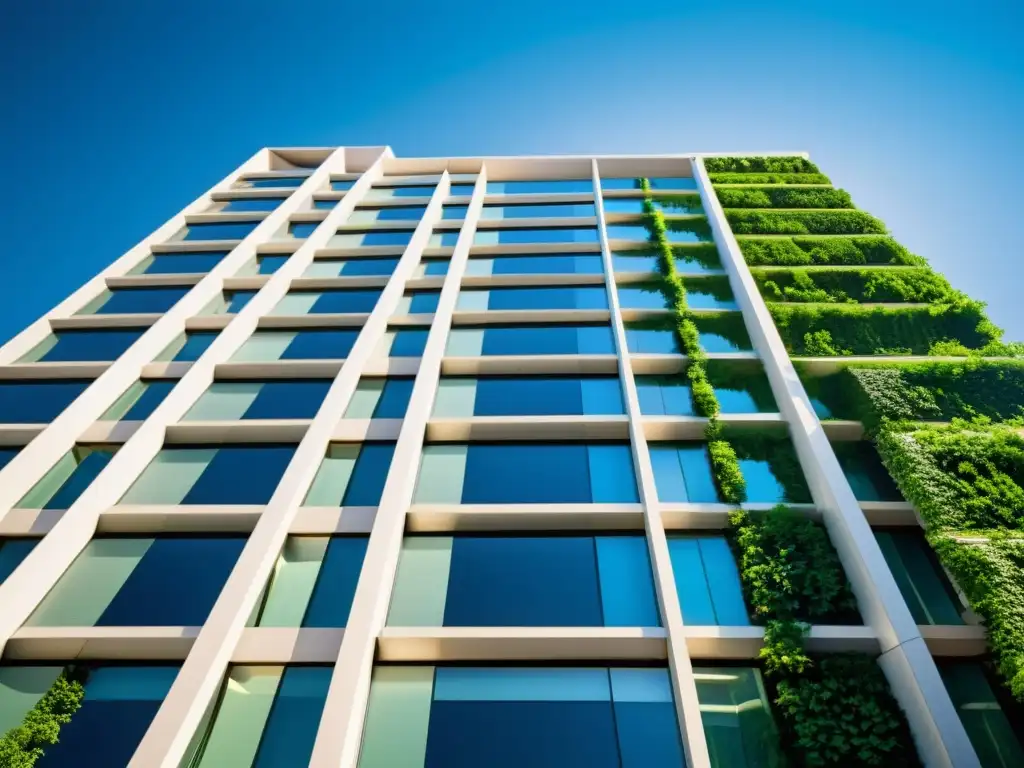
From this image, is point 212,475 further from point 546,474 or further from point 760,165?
point 760,165

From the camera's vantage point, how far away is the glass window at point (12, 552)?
49.5ft

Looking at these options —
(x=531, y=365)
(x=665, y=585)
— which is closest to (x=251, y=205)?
(x=531, y=365)

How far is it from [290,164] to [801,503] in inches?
1463

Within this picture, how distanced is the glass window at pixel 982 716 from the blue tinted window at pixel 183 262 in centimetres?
2846

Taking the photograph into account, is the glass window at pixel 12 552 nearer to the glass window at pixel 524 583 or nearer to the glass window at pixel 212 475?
the glass window at pixel 212 475

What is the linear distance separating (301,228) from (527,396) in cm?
1759

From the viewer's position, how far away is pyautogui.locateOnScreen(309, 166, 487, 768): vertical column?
10.9m

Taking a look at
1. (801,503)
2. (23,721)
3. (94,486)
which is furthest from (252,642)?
(801,503)

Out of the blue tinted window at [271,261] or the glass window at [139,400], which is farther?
the blue tinted window at [271,261]

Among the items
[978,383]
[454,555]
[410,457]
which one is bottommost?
[454,555]

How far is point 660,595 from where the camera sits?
1355 cm

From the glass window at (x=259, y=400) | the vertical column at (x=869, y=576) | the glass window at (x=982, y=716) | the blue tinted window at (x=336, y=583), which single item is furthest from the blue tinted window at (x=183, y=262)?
the glass window at (x=982, y=716)

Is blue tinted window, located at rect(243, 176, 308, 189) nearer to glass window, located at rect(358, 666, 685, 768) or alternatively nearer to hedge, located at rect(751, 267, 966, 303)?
hedge, located at rect(751, 267, 966, 303)

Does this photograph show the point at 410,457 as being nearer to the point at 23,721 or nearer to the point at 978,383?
the point at 23,721
